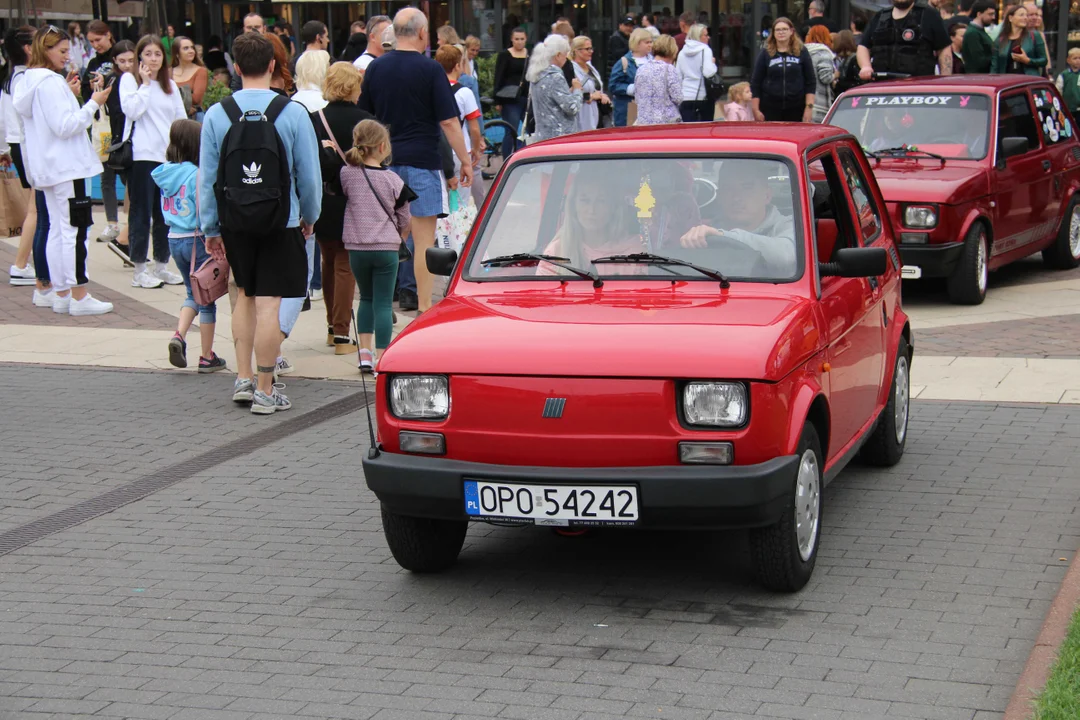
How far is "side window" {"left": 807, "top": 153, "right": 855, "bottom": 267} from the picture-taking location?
630 cm

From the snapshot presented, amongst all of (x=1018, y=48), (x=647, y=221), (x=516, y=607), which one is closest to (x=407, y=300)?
(x=647, y=221)

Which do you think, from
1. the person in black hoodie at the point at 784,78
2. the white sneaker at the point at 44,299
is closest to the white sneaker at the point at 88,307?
the white sneaker at the point at 44,299

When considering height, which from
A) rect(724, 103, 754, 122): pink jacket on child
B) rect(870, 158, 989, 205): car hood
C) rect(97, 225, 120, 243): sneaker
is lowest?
rect(97, 225, 120, 243): sneaker

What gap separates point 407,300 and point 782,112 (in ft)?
18.7

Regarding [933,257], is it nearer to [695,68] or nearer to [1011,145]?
[1011,145]

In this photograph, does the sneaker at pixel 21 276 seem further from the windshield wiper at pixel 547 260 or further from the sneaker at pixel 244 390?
the windshield wiper at pixel 547 260

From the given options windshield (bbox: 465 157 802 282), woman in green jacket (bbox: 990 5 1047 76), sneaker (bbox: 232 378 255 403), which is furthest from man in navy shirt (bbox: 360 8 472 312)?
woman in green jacket (bbox: 990 5 1047 76)

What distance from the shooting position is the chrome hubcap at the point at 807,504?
5285 millimetres

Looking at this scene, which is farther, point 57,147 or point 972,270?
point 972,270

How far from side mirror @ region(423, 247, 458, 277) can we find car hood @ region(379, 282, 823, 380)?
22.8 inches

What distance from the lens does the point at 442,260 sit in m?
6.27

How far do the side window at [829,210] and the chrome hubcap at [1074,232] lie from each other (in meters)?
7.47

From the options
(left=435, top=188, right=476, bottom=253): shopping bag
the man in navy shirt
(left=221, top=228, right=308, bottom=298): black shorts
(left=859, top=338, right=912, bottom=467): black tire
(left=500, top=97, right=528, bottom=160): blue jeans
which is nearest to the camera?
(left=859, top=338, right=912, bottom=467): black tire

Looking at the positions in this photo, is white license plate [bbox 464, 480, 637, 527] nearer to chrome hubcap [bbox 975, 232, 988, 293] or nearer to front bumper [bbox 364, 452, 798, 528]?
front bumper [bbox 364, 452, 798, 528]
